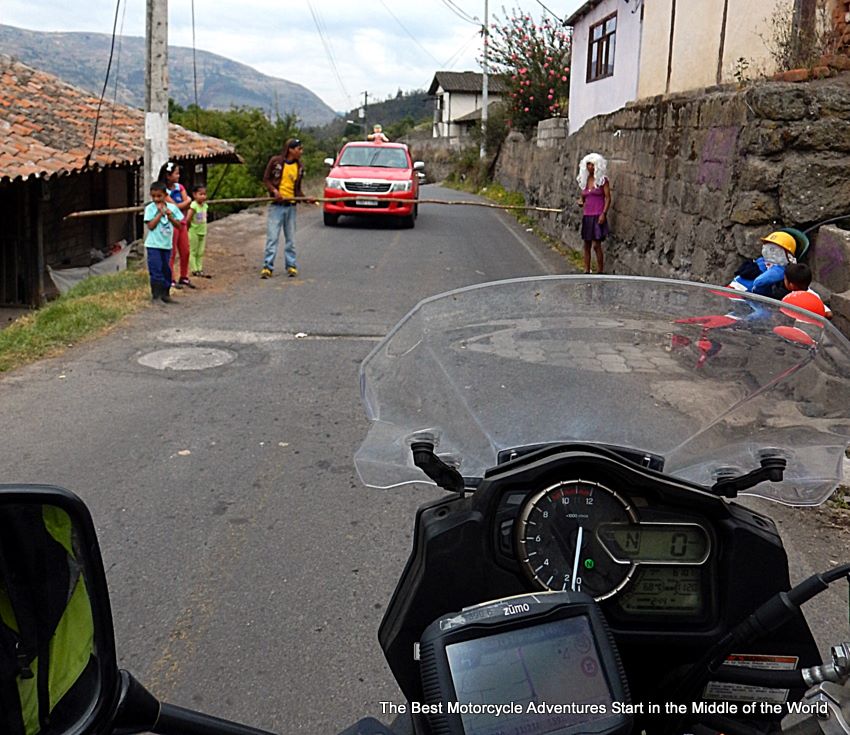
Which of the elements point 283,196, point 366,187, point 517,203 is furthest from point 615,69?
point 517,203

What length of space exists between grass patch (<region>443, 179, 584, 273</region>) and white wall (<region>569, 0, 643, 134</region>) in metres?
2.68

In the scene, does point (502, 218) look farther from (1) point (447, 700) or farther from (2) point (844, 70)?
(1) point (447, 700)

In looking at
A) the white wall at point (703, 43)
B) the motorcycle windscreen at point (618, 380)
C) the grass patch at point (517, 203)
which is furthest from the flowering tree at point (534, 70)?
the motorcycle windscreen at point (618, 380)

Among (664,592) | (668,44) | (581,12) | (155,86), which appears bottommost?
(664,592)

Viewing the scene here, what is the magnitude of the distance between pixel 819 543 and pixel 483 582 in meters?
3.63

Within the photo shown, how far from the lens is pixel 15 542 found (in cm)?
162

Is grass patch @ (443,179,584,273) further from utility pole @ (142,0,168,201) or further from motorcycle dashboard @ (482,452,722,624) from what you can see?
motorcycle dashboard @ (482,452,722,624)

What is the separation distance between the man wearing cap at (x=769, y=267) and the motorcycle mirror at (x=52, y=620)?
6.54 m

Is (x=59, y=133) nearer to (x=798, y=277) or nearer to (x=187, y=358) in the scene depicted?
(x=187, y=358)

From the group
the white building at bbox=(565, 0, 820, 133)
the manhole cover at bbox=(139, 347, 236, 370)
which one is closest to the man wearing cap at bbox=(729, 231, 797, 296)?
the white building at bbox=(565, 0, 820, 133)

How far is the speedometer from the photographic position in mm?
2033

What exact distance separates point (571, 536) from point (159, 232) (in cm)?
1002

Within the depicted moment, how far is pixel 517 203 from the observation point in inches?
1113

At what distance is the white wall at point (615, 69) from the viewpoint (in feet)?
53.3
